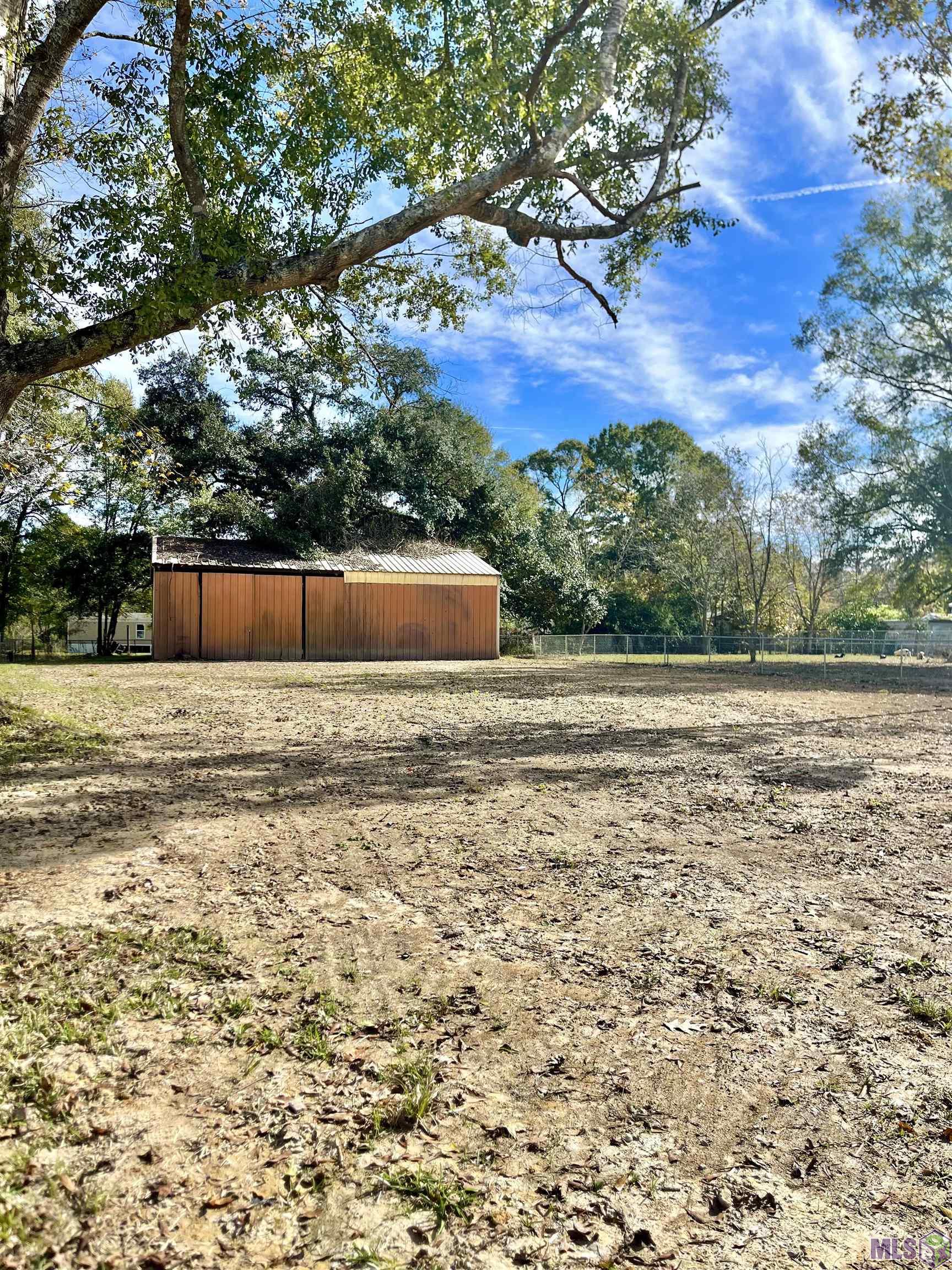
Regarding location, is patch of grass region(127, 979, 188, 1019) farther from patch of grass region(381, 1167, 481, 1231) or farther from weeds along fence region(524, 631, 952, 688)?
weeds along fence region(524, 631, 952, 688)

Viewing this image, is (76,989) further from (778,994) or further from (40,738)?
(40,738)

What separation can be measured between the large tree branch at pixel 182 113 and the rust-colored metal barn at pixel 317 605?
59.5 feet

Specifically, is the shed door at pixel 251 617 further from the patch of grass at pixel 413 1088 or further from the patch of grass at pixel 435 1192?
the patch of grass at pixel 435 1192

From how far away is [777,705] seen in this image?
13797 mm

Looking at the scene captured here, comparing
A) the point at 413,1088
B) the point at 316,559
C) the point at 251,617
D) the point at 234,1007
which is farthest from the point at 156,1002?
A: the point at 316,559

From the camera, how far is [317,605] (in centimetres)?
2553

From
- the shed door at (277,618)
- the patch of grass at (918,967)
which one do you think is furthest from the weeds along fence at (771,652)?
the patch of grass at (918,967)

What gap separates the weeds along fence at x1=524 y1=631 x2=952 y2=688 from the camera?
1019 inches

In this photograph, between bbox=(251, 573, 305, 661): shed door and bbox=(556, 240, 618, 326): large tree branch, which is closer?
bbox=(556, 240, 618, 326): large tree branch

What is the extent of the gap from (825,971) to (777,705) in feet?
38.0

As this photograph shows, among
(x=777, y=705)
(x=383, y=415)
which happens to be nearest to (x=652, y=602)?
(x=383, y=415)

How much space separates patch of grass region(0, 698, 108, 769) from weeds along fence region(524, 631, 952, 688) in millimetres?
20532

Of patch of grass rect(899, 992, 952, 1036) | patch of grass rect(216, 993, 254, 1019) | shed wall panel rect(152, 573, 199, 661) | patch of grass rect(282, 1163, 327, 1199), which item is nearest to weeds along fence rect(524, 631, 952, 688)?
shed wall panel rect(152, 573, 199, 661)

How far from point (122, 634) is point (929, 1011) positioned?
131ft
